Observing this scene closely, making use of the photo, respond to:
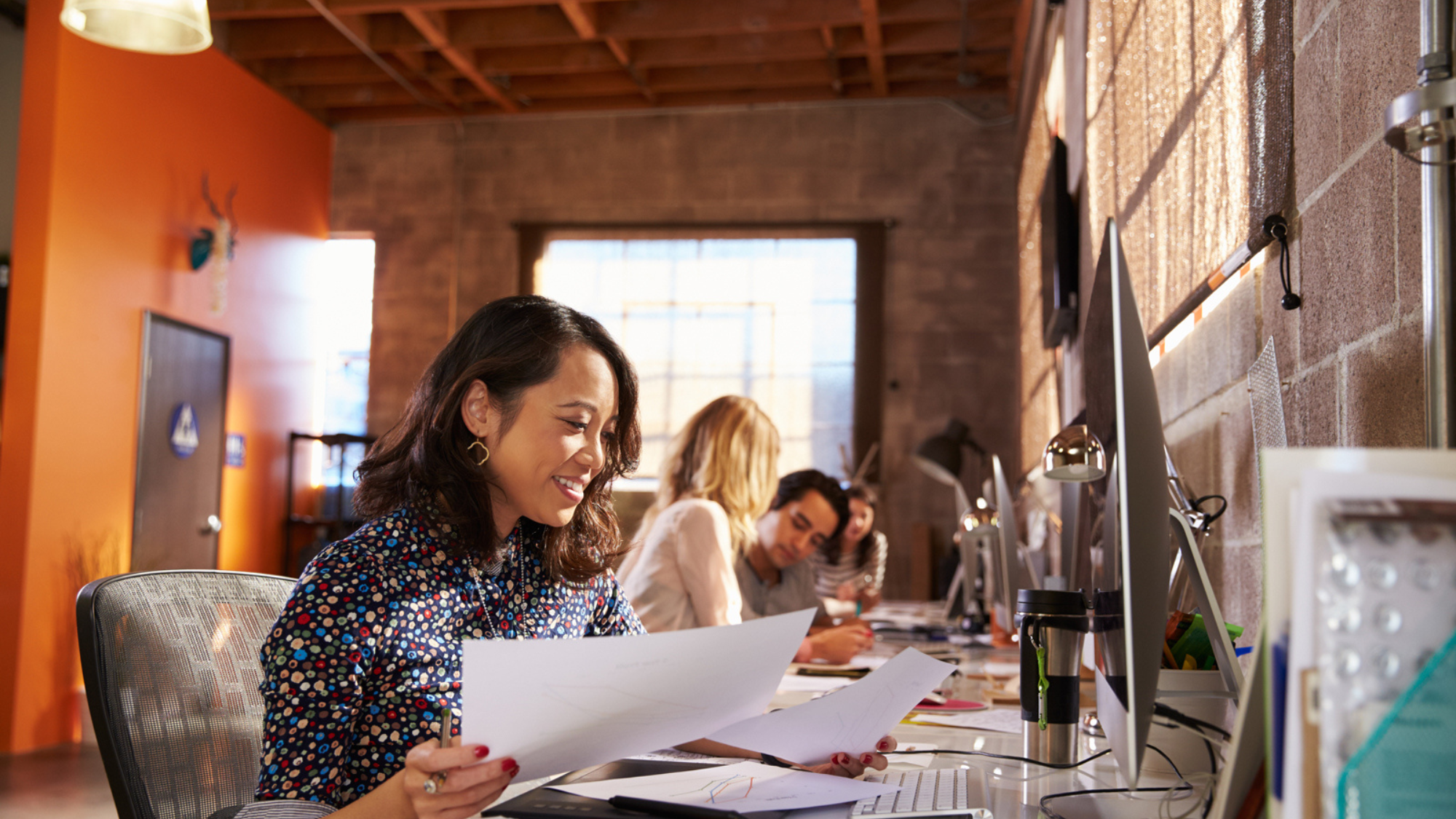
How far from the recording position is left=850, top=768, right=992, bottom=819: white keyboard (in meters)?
0.90

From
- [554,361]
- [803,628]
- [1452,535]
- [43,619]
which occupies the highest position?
[554,361]

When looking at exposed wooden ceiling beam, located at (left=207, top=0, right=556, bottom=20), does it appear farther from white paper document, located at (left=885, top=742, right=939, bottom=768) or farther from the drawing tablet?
the drawing tablet

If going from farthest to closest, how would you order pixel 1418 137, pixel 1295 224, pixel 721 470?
pixel 721 470
pixel 1295 224
pixel 1418 137

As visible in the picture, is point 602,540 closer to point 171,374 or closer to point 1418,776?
point 1418,776

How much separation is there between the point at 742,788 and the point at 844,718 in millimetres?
139

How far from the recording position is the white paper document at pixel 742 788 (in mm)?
923

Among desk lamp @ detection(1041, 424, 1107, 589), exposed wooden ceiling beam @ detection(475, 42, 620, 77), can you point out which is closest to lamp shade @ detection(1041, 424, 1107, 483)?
desk lamp @ detection(1041, 424, 1107, 589)

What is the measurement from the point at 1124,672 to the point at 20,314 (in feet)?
17.1

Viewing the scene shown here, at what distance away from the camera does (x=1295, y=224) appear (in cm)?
126

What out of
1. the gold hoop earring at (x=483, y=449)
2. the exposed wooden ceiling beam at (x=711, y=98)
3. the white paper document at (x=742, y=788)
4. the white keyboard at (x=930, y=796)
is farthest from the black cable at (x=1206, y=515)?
the exposed wooden ceiling beam at (x=711, y=98)

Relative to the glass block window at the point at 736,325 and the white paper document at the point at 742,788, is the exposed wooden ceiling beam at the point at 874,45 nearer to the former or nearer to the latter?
the glass block window at the point at 736,325

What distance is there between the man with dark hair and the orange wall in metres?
3.29

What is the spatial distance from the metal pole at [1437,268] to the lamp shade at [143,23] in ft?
10.9

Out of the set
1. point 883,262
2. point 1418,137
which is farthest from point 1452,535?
point 883,262
